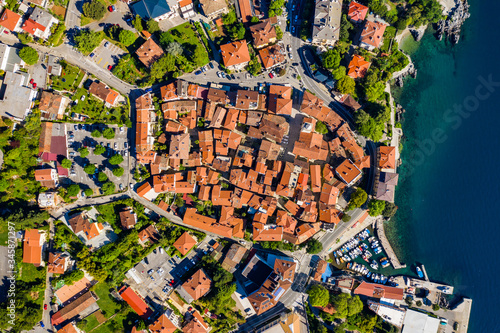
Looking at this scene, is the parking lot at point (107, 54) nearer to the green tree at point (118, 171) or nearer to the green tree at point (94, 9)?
the green tree at point (94, 9)


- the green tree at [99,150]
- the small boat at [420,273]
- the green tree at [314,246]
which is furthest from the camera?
the small boat at [420,273]

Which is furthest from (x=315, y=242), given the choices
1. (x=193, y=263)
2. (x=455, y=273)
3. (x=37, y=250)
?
(x=37, y=250)

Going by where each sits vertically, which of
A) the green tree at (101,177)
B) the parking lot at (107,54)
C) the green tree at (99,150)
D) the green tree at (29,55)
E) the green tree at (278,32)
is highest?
the green tree at (278,32)

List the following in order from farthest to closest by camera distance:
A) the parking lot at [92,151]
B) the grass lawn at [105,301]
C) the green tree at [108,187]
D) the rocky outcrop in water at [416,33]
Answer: the rocky outcrop in water at [416,33]
the parking lot at [92,151]
the grass lawn at [105,301]
the green tree at [108,187]

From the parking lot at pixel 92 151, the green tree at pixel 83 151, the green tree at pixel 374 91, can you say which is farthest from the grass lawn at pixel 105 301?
the green tree at pixel 374 91

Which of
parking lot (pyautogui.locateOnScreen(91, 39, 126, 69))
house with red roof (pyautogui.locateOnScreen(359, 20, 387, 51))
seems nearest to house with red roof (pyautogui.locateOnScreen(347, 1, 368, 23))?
house with red roof (pyautogui.locateOnScreen(359, 20, 387, 51))

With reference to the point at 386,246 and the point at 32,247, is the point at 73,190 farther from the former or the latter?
the point at 386,246
